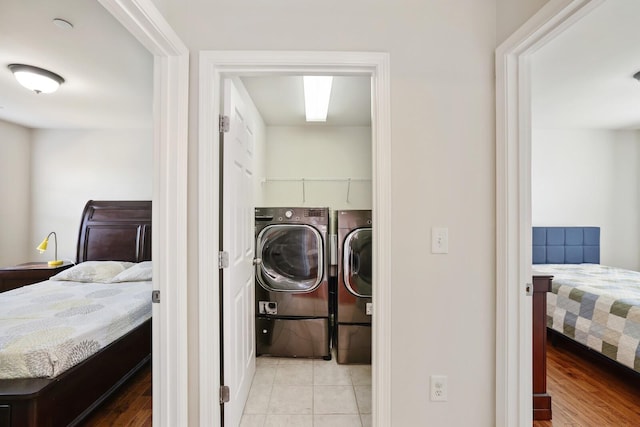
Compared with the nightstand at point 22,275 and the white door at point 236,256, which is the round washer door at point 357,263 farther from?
the nightstand at point 22,275

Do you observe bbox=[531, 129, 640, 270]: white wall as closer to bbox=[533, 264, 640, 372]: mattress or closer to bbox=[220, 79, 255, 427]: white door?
bbox=[533, 264, 640, 372]: mattress

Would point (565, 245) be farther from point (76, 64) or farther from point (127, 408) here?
point (76, 64)

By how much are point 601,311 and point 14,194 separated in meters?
5.93

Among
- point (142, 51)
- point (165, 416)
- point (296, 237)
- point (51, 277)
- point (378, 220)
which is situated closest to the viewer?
point (165, 416)

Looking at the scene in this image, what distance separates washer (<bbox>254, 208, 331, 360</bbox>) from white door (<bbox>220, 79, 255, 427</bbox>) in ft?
1.51

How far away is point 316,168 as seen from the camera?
342cm

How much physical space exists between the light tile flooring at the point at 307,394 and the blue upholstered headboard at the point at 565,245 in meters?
2.93

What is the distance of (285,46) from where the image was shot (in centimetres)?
133

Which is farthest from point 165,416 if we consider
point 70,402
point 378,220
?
point 378,220

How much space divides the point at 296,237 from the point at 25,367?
176 cm

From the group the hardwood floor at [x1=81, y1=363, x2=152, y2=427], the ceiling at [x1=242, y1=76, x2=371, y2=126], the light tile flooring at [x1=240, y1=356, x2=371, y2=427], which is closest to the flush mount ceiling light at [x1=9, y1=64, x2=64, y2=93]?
the ceiling at [x1=242, y1=76, x2=371, y2=126]

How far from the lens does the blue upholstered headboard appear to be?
3551 mm

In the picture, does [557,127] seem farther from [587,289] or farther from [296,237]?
[296,237]

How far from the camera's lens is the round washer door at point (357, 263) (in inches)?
94.6
